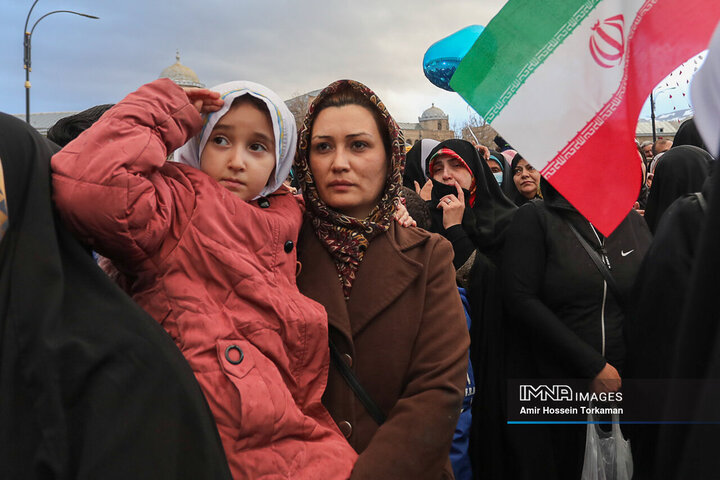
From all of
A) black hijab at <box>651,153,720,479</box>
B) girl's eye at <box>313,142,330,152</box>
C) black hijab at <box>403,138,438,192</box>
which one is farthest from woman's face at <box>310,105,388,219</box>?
black hijab at <box>403,138,438,192</box>

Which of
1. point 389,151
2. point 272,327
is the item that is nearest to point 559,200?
point 389,151

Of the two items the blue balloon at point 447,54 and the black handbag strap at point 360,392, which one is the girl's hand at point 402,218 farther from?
the blue balloon at point 447,54

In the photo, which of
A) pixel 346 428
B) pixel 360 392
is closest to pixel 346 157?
pixel 360 392

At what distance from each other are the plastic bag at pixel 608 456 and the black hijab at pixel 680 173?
5.44ft

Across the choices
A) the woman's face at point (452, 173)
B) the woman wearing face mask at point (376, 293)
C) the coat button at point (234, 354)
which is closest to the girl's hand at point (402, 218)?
the woman wearing face mask at point (376, 293)

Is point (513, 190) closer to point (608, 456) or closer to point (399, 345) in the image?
point (608, 456)

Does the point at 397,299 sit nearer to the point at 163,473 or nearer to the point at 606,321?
the point at 163,473

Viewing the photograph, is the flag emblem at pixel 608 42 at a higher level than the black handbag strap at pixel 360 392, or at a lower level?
higher

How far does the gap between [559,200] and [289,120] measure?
1.88m

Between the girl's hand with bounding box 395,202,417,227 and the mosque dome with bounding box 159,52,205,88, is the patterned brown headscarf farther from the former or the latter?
the mosque dome with bounding box 159,52,205,88

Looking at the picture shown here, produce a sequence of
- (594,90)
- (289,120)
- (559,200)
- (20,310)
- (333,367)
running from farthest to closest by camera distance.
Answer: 1. (559,200)
2. (594,90)
3. (289,120)
4. (333,367)
5. (20,310)

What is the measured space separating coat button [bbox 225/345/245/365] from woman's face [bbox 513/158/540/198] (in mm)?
4058

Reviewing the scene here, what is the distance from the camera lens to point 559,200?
322 cm

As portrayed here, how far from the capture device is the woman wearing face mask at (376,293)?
1.76 metres
